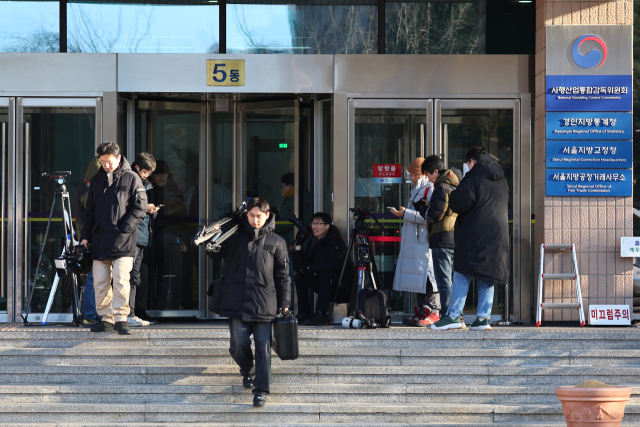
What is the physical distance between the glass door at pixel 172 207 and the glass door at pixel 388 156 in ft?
6.40

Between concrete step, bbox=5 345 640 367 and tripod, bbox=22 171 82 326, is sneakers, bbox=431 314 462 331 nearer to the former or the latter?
concrete step, bbox=5 345 640 367

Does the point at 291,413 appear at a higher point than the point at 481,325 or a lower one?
lower

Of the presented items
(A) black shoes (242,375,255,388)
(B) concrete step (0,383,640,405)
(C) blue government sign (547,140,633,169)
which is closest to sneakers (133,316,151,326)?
(B) concrete step (0,383,640,405)

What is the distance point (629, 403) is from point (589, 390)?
123 cm

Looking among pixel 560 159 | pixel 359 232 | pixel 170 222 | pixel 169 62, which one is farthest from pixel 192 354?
pixel 560 159

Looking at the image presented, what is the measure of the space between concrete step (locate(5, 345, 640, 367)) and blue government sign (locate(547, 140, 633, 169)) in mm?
2093

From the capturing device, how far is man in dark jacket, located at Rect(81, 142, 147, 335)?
6758 mm

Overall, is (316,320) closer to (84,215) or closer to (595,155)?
(84,215)

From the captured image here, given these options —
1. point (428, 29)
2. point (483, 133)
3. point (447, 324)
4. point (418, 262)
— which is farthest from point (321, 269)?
point (428, 29)

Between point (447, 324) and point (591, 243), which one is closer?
point (447, 324)

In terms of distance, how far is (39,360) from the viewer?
657 cm

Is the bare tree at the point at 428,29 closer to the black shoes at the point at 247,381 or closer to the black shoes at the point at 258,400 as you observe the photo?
the black shoes at the point at 247,381

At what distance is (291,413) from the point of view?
5895 mm

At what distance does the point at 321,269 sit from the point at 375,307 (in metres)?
0.77
